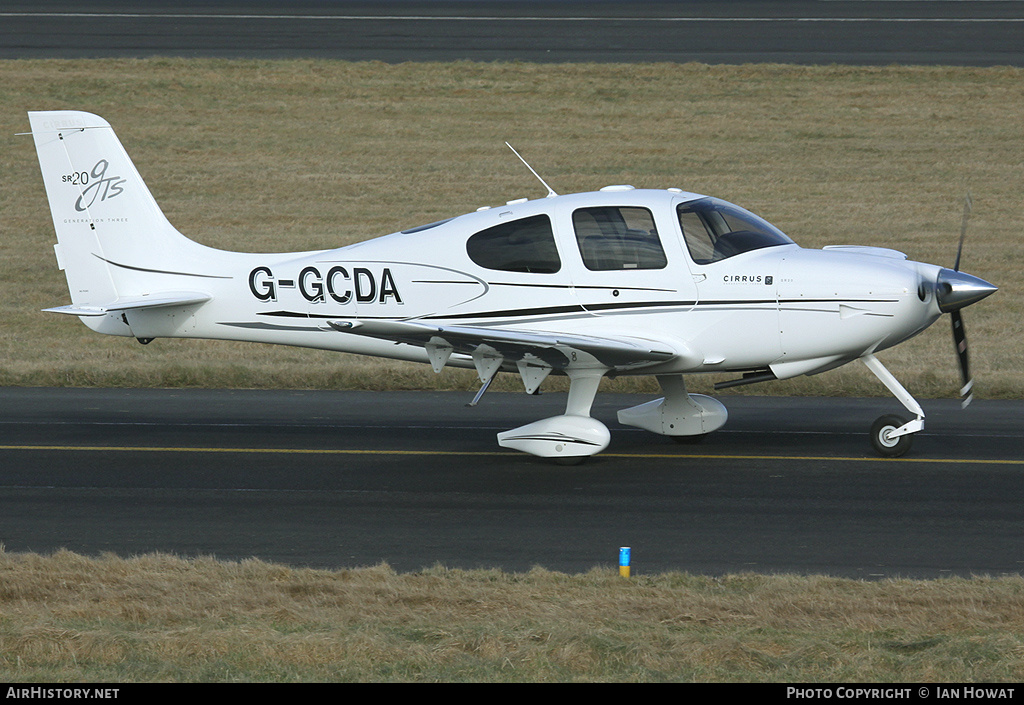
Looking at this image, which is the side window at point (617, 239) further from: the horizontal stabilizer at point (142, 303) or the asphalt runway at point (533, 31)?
the asphalt runway at point (533, 31)

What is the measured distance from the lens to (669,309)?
1167cm

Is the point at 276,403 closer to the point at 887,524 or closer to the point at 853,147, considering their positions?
the point at 887,524

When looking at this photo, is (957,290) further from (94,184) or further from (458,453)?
(94,184)

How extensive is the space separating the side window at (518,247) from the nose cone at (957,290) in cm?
339

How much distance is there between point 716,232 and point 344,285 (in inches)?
142

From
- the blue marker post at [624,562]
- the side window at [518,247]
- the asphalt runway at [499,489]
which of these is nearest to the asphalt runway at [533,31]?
the asphalt runway at [499,489]

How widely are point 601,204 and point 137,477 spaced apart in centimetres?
492

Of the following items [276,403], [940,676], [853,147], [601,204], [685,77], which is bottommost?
[940,676]

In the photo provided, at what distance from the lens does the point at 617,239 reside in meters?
11.8

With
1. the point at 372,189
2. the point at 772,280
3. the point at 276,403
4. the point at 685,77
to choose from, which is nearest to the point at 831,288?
A: the point at 772,280

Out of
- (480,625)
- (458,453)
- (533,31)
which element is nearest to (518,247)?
(458,453)

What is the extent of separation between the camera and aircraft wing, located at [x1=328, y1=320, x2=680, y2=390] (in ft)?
35.5

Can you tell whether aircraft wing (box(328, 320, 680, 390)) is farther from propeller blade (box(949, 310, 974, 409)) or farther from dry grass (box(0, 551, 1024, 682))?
dry grass (box(0, 551, 1024, 682))

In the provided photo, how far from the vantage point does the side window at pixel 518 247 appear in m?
11.9
